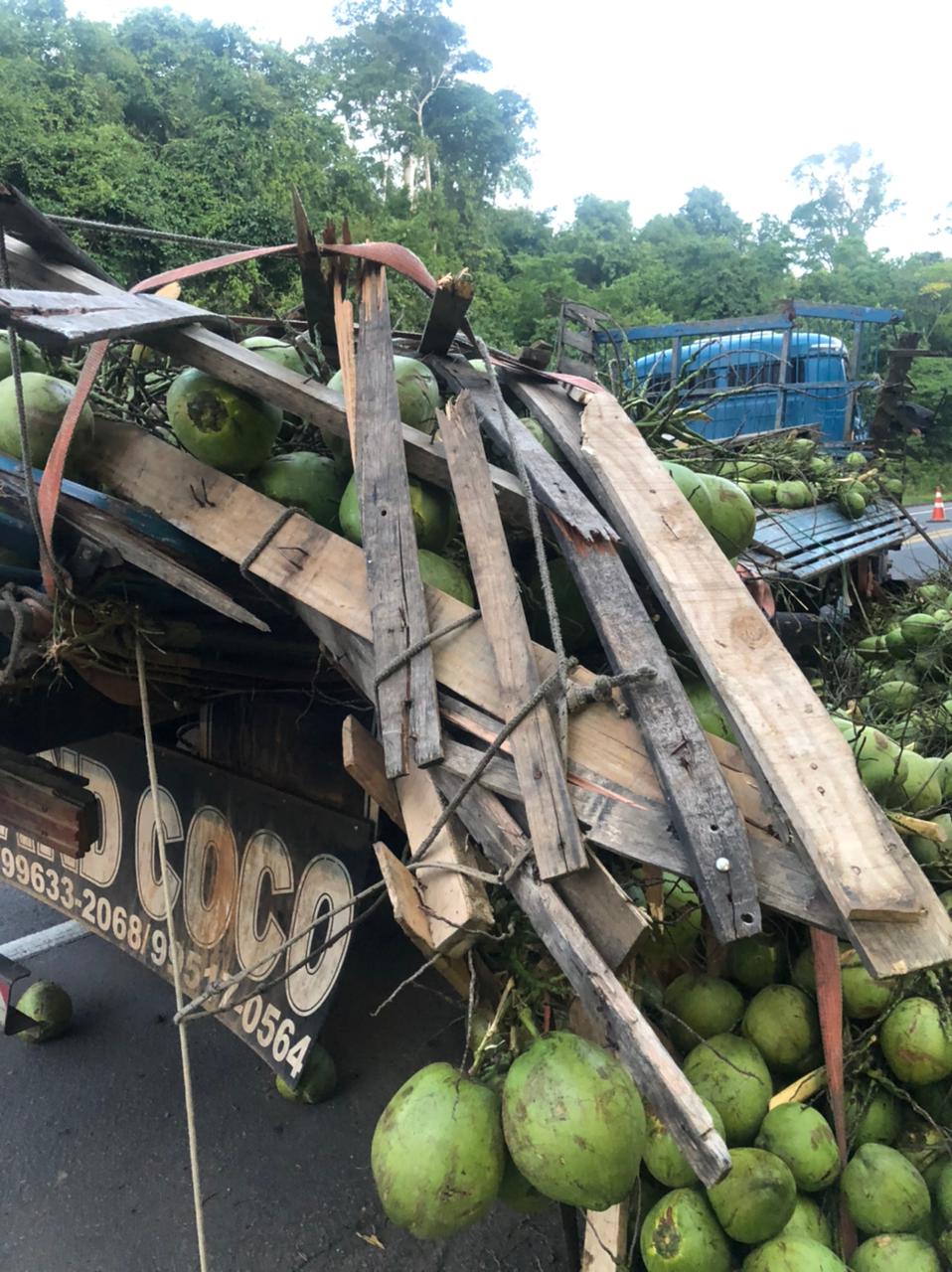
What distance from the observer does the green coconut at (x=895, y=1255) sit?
1.69m

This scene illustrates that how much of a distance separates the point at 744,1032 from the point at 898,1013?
345 mm

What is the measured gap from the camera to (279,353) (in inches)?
75.4

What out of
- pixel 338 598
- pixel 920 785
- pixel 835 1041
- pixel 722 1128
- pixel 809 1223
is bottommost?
pixel 809 1223

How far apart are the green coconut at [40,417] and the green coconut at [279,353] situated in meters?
0.39

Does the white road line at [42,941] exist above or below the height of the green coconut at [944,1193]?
below

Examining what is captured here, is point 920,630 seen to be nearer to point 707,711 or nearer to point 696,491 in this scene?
point 696,491

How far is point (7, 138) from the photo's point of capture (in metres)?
16.1

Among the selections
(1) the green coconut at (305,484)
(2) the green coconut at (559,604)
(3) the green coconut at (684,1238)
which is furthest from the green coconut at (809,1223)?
(1) the green coconut at (305,484)

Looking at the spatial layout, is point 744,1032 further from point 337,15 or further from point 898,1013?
point 337,15

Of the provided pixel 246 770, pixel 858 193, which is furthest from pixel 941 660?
pixel 858 193

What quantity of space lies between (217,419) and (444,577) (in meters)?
0.54

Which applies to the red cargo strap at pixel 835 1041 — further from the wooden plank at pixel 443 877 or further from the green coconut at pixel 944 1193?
the wooden plank at pixel 443 877

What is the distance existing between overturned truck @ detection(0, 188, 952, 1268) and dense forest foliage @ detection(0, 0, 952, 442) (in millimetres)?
7528

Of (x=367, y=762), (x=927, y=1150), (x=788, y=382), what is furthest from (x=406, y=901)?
(x=788, y=382)
